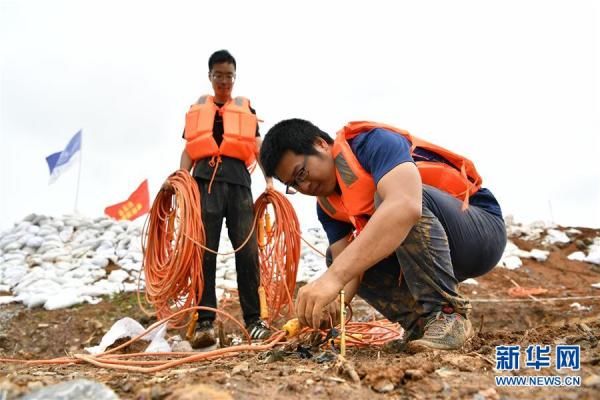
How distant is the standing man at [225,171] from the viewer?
3.61m

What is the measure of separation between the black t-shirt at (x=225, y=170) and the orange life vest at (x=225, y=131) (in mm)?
38

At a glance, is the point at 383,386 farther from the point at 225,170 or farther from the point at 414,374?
the point at 225,170

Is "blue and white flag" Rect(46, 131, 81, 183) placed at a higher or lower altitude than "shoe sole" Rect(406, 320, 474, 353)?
higher

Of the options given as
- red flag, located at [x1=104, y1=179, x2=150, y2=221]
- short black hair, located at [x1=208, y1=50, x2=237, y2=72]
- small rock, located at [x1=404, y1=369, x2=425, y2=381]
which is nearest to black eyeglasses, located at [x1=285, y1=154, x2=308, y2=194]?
small rock, located at [x1=404, y1=369, x2=425, y2=381]

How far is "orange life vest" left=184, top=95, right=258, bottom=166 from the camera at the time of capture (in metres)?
3.73

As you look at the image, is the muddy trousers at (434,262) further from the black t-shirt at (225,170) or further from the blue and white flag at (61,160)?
the blue and white flag at (61,160)

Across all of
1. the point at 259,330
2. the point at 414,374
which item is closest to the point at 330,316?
the point at 414,374

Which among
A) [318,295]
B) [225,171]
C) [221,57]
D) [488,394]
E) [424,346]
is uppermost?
[221,57]

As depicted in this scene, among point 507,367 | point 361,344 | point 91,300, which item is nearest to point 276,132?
point 361,344

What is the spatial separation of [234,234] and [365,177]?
1746 mm

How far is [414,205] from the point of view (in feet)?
6.12

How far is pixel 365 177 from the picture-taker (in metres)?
2.14

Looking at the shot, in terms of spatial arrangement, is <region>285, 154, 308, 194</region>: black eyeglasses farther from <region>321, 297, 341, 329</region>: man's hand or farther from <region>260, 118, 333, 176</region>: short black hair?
<region>321, 297, 341, 329</region>: man's hand

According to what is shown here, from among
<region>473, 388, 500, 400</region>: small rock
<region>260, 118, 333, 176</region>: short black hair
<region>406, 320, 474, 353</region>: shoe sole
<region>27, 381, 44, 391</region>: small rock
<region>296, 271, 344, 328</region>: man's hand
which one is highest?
<region>260, 118, 333, 176</region>: short black hair
